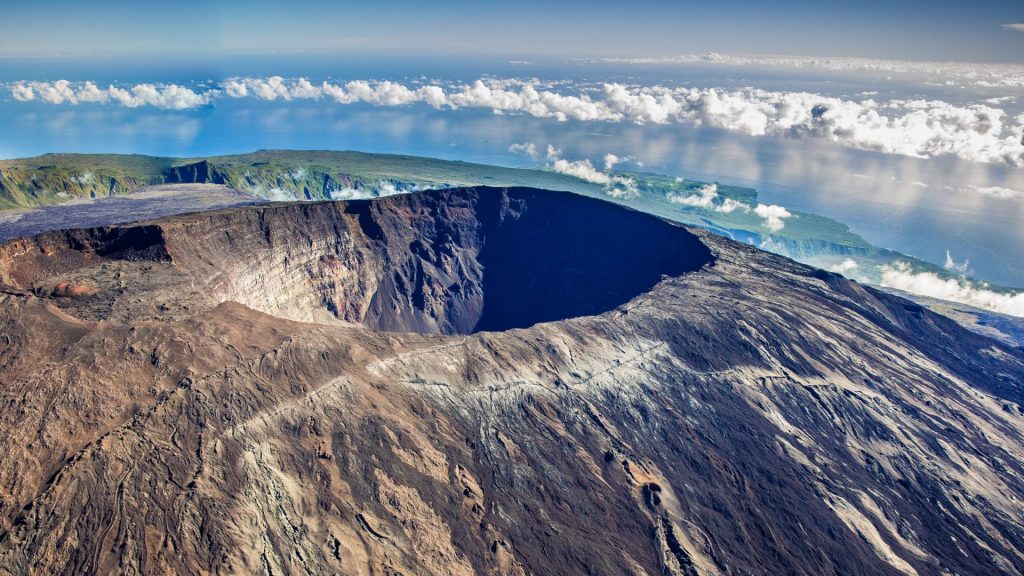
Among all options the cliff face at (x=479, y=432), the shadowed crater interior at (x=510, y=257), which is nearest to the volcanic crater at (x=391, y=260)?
the shadowed crater interior at (x=510, y=257)

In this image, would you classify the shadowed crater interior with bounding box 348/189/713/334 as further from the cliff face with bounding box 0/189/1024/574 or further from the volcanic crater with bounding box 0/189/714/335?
the cliff face with bounding box 0/189/1024/574

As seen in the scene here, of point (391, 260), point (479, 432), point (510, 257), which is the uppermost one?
point (391, 260)

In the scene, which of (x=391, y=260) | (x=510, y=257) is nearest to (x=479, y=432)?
(x=391, y=260)

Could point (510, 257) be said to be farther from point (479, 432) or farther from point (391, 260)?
point (479, 432)

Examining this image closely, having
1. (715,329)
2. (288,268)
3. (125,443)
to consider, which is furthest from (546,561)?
(288,268)

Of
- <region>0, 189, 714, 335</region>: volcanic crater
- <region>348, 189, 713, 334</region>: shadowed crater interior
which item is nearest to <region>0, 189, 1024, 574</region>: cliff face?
<region>0, 189, 714, 335</region>: volcanic crater

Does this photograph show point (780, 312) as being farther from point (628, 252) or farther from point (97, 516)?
point (97, 516)

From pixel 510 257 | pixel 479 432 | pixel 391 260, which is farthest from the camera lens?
pixel 510 257

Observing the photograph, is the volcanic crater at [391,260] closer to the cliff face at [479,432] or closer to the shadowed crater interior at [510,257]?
the shadowed crater interior at [510,257]
